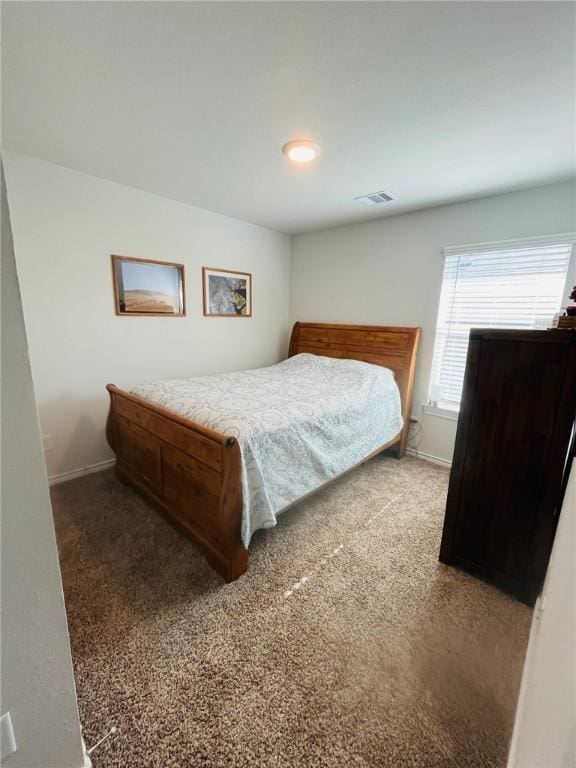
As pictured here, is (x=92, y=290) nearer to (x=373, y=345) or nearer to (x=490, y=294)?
(x=373, y=345)

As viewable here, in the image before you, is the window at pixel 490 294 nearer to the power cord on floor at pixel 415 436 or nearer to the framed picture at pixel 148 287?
the power cord on floor at pixel 415 436

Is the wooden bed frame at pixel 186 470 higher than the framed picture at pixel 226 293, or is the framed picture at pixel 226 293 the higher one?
the framed picture at pixel 226 293

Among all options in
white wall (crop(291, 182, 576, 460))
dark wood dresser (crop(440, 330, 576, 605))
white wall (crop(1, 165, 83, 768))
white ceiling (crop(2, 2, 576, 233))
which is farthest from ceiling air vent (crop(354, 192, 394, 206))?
white wall (crop(1, 165, 83, 768))

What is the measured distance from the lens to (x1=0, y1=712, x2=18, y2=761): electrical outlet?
78 centimetres

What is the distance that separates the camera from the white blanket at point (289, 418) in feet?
5.77

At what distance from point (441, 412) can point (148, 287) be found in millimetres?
3068

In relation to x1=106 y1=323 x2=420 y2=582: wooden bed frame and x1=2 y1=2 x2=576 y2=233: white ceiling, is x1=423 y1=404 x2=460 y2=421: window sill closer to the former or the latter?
x1=106 y1=323 x2=420 y2=582: wooden bed frame

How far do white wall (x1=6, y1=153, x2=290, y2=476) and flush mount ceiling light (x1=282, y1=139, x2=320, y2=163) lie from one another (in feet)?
4.79

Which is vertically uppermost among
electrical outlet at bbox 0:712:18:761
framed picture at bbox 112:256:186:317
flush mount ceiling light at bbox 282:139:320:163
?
flush mount ceiling light at bbox 282:139:320:163

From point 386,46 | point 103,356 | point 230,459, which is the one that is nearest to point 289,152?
point 386,46

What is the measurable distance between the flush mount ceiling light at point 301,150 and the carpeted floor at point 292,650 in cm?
246

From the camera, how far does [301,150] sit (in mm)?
2012

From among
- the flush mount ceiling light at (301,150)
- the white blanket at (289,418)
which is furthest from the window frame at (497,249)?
the flush mount ceiling light at (301,150)

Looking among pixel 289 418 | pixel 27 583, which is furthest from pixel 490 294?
pixel 27 583
